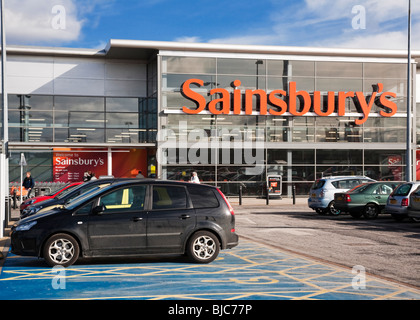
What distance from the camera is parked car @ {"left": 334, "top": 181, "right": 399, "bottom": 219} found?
70.5ft

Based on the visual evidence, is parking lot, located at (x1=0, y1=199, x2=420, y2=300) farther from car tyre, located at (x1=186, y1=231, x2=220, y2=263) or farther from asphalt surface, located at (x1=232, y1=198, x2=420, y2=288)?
car tyre, located at (x1=186, y1=231, x2=220, y2=263)

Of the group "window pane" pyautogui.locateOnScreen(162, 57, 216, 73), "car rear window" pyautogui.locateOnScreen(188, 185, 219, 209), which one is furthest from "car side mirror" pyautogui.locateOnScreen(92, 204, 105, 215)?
"window pane" pyautogui.locateOnScreen(162, 57, 216, 73)

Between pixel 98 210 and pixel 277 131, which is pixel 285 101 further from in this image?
pixel 98 210

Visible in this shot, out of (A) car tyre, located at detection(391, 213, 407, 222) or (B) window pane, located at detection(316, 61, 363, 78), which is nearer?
(A) car tyre, located at detection(391, 213, 407, 222)

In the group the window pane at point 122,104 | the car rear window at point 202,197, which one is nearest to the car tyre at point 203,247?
the car rear window at point 202,197

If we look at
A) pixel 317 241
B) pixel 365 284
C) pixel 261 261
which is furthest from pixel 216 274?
pixel 317 241

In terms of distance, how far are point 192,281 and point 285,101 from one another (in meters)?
27.4

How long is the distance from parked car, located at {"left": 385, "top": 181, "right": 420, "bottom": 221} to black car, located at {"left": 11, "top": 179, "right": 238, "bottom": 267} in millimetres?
10548

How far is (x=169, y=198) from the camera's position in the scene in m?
10.7

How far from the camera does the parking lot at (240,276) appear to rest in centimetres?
781

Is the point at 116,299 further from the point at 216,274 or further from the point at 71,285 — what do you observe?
the point at 216,274

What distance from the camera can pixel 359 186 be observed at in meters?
22.2

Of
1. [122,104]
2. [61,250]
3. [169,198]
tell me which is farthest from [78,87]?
[61,250]
